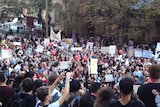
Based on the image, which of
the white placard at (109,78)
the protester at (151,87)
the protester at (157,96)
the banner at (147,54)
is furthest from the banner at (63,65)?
the protester at (157,96)

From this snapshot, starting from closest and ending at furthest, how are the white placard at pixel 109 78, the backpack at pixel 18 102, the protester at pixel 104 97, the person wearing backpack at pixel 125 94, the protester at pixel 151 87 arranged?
1. the person wearing backpack at pixel 125 94
2. the protester at pixel 104 97
3. the protester at pixel 151 87
4. the backpack at pixel 18 102
5. the white placard at pixel 109 78

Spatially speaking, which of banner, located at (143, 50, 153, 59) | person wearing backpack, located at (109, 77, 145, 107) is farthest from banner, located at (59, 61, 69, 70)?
person wearing backpack, located at (109, 77, 145, 107)

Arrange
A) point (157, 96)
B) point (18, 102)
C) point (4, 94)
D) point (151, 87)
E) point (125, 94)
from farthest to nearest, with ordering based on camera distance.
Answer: point (4, 94) < point (18, 102) < point (151, 87) < point (157, 96) < point (125, 94)

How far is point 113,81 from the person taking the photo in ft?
41.6

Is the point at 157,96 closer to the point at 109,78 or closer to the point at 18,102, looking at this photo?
the point at 18,102

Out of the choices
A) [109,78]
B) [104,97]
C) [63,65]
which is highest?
[104,97]

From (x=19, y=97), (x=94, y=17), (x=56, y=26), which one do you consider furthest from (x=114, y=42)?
(x=19, y=97)

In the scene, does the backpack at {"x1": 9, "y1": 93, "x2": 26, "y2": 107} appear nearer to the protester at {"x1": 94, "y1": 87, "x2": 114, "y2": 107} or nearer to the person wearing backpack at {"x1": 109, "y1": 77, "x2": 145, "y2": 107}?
the protester at {"x1": 94, "y1": 87, "x2": 114, "y2": 107}

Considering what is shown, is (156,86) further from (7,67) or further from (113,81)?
(7,67)

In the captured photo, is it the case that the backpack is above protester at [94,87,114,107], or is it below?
below

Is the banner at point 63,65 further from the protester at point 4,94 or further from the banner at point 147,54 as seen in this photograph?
the protester at point 4,94

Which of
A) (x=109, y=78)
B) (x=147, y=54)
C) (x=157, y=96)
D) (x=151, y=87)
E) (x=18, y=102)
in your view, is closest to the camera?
(x=157, y=96)

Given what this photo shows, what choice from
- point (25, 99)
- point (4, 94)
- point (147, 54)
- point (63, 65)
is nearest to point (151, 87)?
point (25, 99)

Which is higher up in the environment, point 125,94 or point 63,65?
point 125,94
